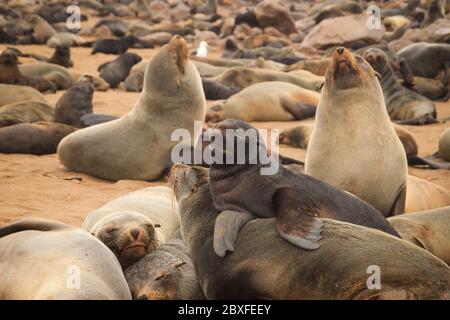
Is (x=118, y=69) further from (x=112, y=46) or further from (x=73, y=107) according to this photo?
(x=73, y=107)

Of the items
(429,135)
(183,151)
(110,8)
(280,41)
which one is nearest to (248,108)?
(429,135)

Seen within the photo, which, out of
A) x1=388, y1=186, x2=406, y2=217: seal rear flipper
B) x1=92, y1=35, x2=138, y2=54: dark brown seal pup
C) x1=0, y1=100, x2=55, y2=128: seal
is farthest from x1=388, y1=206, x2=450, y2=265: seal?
x1=92, y1=35, x2=138, y2=54: dark brown seal pup

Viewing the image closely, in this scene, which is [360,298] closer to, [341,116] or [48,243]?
[48,243]

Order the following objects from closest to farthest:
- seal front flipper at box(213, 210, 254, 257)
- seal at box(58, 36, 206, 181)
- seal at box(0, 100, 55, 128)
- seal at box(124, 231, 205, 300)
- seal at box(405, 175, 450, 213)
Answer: seal front flipper at box(213, 210, 254, 257)
seal at box(124, 231, 205, 300)
seal at box(405, 175, 450, 213)
seal at box(58, 36, 206, 181)
seal at box(0, 100, 55, 128)

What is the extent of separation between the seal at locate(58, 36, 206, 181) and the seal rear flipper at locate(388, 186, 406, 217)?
2723mm

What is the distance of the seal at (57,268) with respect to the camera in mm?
3217

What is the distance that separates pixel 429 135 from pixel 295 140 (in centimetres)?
171

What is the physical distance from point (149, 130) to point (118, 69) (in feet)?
23.6

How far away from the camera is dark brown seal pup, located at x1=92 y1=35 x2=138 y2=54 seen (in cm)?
1897

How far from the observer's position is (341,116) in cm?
565

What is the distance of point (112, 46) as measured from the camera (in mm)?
19109

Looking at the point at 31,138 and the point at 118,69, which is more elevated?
the point at 31,138

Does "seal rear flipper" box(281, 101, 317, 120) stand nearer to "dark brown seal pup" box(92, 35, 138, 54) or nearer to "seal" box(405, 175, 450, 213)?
"seal" box(405, 175, 450, 213)

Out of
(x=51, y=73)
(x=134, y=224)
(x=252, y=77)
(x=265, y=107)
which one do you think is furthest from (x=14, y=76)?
(x=134, y=224)
